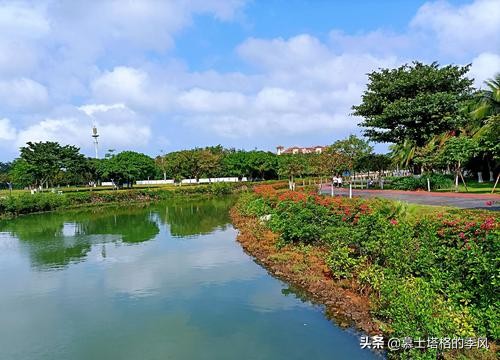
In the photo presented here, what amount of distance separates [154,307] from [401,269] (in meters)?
7.38

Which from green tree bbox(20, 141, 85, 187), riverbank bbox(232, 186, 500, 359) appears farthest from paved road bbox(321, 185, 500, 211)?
green tree bbox(20, 141, 85, 187)

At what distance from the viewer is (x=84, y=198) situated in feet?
166

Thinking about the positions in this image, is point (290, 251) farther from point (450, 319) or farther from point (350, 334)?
point (450, 319)

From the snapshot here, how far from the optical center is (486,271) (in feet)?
26.2

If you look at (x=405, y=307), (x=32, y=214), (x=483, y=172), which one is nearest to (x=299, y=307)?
(x=405, y=307)

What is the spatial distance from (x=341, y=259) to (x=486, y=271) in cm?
508

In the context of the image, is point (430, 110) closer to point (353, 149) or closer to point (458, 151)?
point (458, 151)

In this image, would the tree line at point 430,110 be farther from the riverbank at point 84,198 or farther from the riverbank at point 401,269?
the riverbank at point 84,198

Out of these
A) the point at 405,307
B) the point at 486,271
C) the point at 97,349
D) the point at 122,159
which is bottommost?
the point at 97,349

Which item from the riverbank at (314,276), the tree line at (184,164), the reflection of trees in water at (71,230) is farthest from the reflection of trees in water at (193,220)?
the tree line at (184,164)

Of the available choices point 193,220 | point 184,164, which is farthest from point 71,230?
point 184,164

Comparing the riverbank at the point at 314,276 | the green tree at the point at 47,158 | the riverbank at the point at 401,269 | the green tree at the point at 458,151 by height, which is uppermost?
the green tree at the point at 47,158

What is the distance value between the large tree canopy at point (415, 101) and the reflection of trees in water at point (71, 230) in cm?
1996

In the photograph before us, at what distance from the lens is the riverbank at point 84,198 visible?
42.7 m
